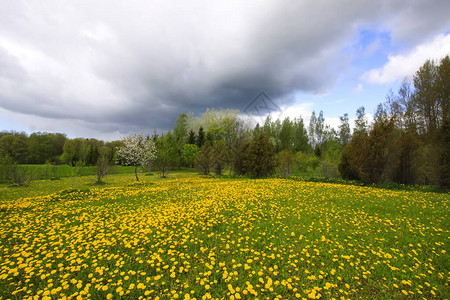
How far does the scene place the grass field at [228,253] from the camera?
3135mm

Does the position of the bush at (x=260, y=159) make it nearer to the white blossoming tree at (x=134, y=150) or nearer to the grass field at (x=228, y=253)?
the grass field at (x=228, y=253)

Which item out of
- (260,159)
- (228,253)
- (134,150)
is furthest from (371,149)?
(134,150)

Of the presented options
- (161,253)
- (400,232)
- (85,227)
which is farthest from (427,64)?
(85,227)

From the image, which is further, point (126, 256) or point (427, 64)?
point (427, 64)

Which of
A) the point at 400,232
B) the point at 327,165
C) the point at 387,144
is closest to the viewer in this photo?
the point at 400,232

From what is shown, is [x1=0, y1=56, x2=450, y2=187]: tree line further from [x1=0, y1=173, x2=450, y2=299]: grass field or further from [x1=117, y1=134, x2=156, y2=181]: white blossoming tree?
[x1=0, y1=173, x2=450, y2=299]: grass field

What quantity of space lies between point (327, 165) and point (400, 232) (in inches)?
668

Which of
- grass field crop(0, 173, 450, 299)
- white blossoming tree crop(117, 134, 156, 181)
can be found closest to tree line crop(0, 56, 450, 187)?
white blossoming tree crop(117, 134, 156, 181)

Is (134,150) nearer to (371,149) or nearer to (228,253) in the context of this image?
(228,253)

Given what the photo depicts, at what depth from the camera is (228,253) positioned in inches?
165

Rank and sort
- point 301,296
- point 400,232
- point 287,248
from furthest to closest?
point 400,232, point 287,248, point 301,296

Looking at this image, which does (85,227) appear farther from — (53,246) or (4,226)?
(4,226)

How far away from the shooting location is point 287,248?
14.7 feet

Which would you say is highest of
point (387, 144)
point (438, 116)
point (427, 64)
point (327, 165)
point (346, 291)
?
point (427, 64)
